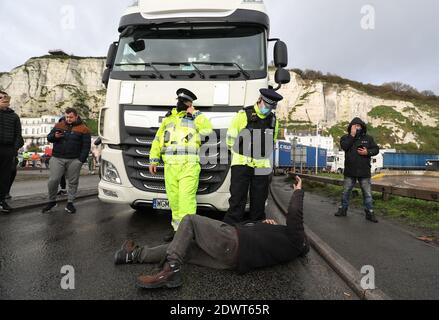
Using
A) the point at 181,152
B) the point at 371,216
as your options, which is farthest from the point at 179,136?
the point at 371,216

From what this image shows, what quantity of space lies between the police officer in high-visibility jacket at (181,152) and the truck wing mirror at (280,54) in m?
1.80

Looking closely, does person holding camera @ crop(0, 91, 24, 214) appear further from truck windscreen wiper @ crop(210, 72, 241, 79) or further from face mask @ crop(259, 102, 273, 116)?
face mask @ crop(259, 102, 273, 116)

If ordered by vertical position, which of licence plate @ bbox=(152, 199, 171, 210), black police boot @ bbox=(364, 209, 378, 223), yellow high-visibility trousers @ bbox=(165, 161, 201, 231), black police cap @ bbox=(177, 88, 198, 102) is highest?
black police cap @ bbox=(177, 88, 198, 102)

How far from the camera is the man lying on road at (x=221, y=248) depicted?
288 cm

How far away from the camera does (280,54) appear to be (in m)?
5.23

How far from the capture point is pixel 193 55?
4.99 meters

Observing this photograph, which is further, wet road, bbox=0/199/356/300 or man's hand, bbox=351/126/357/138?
man's hand, bbox=351/126/357/138

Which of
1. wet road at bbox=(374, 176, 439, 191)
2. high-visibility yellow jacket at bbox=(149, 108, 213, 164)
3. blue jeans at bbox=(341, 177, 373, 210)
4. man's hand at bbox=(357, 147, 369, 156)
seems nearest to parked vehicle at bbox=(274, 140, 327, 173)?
wet road at bbox=(374, 176, 439, 191)

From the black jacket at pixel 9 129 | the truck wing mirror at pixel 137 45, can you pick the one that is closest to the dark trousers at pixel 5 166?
the black jacket at pixel 9 129

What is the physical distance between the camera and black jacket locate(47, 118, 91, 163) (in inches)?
245

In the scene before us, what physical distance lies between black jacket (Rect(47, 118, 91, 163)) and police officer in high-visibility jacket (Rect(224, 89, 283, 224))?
138 inches

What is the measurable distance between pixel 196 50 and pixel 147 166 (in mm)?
1927

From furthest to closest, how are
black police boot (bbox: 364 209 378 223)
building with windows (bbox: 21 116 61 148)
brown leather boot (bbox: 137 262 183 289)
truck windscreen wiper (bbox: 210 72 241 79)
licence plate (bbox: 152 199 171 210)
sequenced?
building with windows (bbox: 21 116 61 148) < black police boot (bbox: 364 209 378 223) < truck windscreen wiper (bbox: 210 72 241 79) < licence plate (bbox: 152 199 171 210) < brown leather boot (bbox: 137 262 183 289)

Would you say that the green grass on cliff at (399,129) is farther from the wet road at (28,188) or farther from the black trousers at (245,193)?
the black trousers at (245,193)
